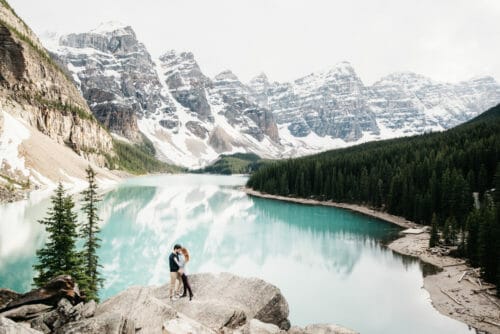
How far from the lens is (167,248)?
46.7 meters

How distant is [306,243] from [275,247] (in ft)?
18.0

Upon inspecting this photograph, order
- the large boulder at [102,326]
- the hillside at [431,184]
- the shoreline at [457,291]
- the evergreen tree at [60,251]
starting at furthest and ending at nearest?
the hillside at [431,184] < the shoreline at [457,291] < the evergreen tree at [60,251] < the large boulder at [102,326]

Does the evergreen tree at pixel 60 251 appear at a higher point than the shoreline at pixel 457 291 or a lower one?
higher

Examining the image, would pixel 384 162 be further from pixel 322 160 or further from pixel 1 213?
pixel 1 213

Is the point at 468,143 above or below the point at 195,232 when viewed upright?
above

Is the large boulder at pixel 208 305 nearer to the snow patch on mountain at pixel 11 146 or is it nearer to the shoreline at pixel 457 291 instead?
the shoreline at pixel 457 291

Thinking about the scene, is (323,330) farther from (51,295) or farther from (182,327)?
(51,295)

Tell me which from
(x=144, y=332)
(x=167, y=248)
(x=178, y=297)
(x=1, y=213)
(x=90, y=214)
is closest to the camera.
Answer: (x=144, y=332)

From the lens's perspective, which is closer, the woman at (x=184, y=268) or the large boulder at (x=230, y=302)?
the large boulder at (x=230, y=302)

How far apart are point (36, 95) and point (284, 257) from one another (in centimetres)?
14316

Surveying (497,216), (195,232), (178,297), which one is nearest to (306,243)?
(195,232)

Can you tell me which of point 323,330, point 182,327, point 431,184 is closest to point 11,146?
point 431,184

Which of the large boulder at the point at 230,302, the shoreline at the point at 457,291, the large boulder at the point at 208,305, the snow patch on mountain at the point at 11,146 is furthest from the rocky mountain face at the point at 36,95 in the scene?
the large boulder at the point at 208,305

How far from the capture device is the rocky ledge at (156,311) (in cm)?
1061
